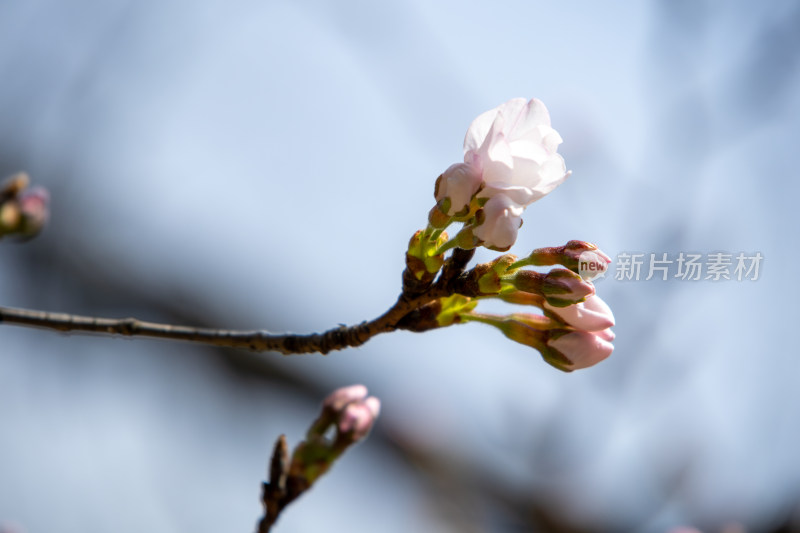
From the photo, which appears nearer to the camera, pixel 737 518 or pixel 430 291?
pixel 430 291

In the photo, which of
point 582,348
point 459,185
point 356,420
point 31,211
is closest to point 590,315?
point 582,348

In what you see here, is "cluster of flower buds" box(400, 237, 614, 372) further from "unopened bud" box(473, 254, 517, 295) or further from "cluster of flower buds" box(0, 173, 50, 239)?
"cluster of flower buds" box(0, 173, 50, 239)

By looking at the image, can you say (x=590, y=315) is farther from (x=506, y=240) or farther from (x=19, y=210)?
(x=19, y=210)

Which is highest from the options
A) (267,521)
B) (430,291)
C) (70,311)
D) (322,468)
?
(70,311)

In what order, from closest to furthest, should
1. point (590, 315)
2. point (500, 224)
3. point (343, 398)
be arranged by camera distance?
point (500, 224) → point (590, 315) → point (343, 398)

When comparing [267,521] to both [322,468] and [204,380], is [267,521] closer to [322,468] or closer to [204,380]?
[322,468]

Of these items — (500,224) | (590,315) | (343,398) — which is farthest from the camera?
(343,398)

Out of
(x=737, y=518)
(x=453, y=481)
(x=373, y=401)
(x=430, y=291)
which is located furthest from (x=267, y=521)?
(x=737, y=518)

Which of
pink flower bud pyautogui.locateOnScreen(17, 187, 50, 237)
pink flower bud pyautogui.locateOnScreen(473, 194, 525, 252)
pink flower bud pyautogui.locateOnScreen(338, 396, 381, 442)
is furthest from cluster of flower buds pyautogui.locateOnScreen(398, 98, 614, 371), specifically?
pink flower bud pyautogui.locateOnScreen(17, 187, 50, 237)
